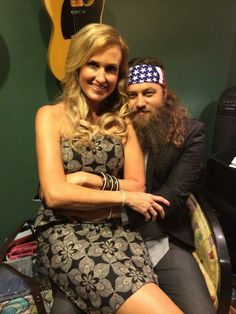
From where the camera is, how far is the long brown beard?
5.08 ft

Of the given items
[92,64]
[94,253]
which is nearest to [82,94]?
[92,64]

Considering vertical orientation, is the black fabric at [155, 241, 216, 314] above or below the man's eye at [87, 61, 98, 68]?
below

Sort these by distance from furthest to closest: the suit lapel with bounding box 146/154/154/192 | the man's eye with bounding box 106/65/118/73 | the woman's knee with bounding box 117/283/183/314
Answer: the suit lapel with bounding box 146/154/154/192 → the man's eye with bounding box 106/65/118/73 → the woman's knee with bounding box 117/283/183/314

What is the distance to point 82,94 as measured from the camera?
1533 mm

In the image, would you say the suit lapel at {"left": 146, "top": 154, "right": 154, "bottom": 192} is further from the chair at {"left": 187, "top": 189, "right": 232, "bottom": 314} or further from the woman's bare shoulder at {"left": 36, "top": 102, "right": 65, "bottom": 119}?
the woman's bare shoulder at {"left": 36, "top": 102, "right": 65, "bottom": 119}

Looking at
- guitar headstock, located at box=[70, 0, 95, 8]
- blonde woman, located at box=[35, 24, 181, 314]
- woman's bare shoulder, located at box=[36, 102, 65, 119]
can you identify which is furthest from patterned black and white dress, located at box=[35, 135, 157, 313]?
guitar headstock, located at box=[70, 0, 95, 8]

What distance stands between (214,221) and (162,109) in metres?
0.60

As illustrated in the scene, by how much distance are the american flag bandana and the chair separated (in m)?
0.64

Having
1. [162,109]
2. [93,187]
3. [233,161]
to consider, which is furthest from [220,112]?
[93,187]

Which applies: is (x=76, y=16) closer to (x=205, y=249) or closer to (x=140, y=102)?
(x=140, y=102)

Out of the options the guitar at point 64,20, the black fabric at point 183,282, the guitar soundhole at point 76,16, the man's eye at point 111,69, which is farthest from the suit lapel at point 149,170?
the guitar soundhole at point 76,16

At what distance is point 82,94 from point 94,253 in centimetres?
73

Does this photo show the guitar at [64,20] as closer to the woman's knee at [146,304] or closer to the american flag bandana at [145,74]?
the american flag bandana at [145,74]

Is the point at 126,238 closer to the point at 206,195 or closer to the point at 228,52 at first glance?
the point at 206,195
